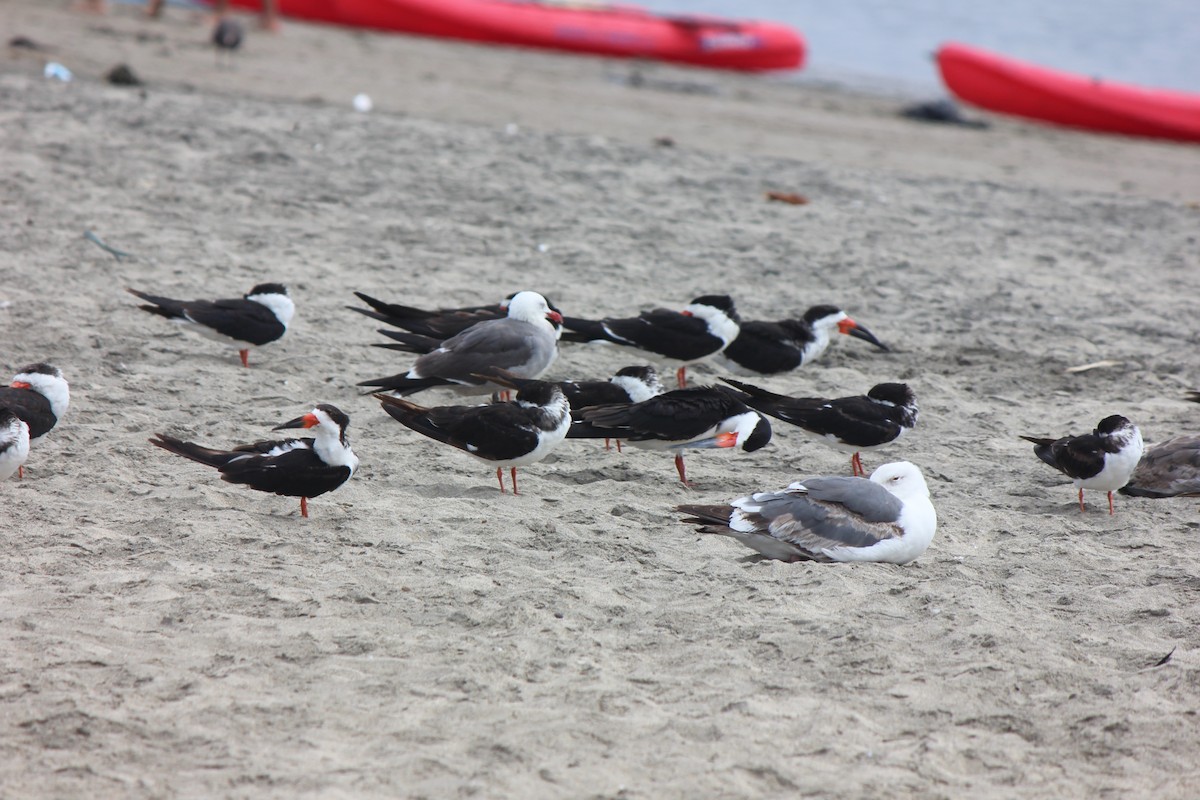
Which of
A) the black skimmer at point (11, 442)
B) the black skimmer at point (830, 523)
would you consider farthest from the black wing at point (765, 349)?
the black skimmer at point (11, 442)

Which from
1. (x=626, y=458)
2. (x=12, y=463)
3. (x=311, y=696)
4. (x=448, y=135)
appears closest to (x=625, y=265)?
(x=626, y=458)

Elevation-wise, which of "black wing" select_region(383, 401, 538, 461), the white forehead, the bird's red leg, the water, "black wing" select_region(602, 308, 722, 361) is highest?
the water

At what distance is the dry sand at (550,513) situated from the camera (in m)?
3.45

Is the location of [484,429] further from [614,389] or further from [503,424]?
[614,389]

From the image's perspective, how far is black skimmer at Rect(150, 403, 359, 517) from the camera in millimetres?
4746

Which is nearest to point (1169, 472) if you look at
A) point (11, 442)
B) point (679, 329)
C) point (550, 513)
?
point (679, 329)

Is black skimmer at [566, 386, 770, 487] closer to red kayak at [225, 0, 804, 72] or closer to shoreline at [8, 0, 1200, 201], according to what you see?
shoreline at [8, 0, 1200, 201]

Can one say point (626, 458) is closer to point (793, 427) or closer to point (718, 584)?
point (793, 427)

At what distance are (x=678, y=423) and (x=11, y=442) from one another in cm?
290

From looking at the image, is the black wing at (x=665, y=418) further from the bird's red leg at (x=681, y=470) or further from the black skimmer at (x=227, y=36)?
the black skimmer at (x=227, y=36)

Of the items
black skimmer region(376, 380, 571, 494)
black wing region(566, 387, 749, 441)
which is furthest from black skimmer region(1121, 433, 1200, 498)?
black skimmer region(376, 380, 571, 494)

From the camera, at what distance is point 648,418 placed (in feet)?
18.2

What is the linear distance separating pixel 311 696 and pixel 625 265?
5.29 metres

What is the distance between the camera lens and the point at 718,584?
4543 mm
